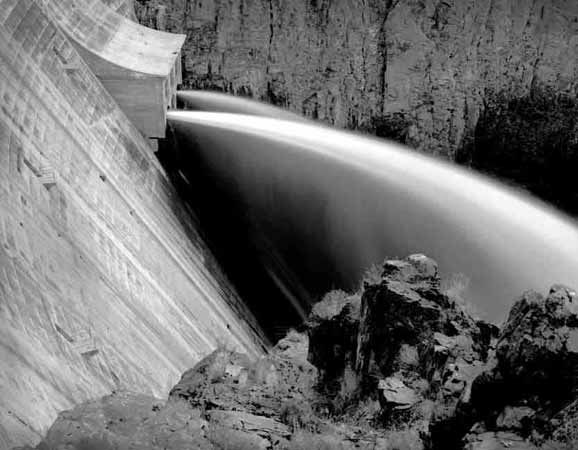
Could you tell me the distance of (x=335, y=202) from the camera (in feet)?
80.8

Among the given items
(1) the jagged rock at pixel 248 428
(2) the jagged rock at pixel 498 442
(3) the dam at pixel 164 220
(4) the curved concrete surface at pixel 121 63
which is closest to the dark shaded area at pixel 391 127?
(3) the dam at pixel 164 220

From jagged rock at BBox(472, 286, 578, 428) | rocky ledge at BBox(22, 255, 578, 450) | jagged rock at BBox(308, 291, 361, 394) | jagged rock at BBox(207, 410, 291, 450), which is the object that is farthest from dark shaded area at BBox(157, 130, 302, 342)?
jagged rock at BBox(472, 286, 578, 428)

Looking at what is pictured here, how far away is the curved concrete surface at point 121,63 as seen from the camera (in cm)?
2039

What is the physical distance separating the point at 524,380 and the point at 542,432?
0.51m

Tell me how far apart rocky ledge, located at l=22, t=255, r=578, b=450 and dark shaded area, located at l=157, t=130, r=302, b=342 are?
904 centimetres

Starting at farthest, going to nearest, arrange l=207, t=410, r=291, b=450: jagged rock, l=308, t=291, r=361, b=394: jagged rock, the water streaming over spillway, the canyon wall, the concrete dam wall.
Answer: the canyon wall
the water streaming over spillway
l=308, t=291, r=361, b=394: jagged rock
the concrete dam wall
l=207, t=410, r=291, b=450: jagged rock

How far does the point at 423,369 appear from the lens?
977 cm

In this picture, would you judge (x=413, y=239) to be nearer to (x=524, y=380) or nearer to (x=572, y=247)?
(x=572, y=247)

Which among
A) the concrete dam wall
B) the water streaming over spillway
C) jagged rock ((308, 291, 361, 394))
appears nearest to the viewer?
the concrete dam wall

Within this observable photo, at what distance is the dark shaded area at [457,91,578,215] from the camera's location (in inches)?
1101

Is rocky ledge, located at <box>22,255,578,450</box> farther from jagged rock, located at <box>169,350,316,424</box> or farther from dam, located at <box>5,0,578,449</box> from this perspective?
dam, located at <box>5,0,578,449</box>

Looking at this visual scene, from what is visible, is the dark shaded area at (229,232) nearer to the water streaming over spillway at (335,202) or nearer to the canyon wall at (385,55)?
the water streaming over spillway at (335,202)

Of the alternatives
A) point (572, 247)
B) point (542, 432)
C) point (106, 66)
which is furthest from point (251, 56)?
point (542, 432)

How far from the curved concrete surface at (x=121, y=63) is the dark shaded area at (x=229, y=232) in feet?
4.73
